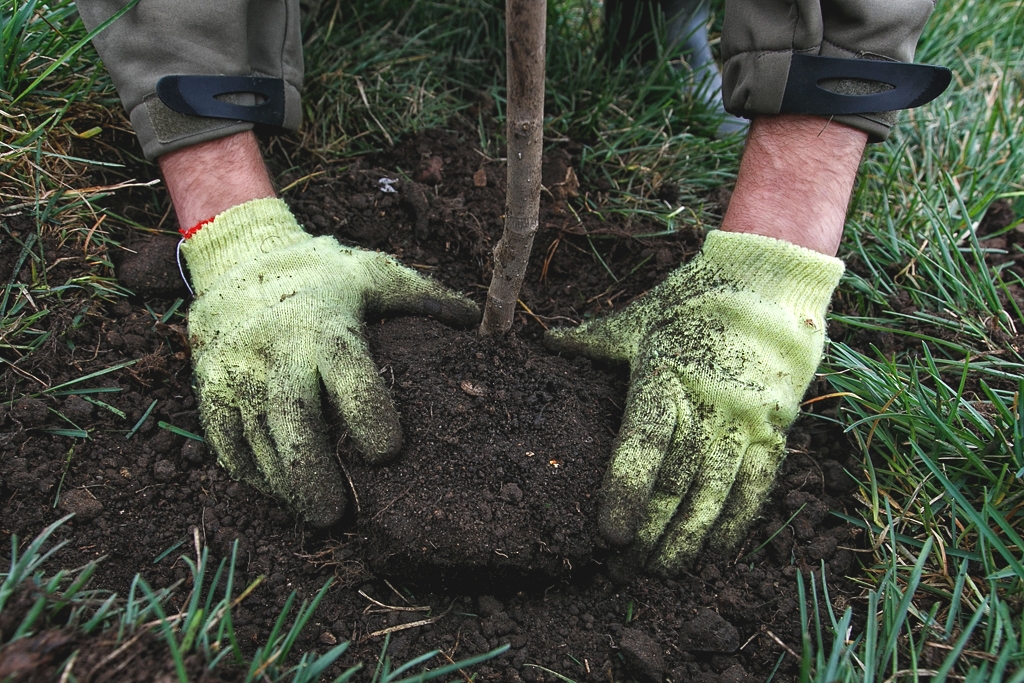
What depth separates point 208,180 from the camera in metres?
1.76

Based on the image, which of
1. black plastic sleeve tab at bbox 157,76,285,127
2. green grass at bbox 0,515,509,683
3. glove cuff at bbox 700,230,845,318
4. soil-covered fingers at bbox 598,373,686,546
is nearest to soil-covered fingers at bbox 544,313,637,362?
soil-covered fingers at bbox 598,373,686,546

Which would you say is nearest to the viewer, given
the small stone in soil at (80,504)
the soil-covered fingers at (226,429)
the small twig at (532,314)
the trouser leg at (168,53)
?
the small stone in soil at (80,504)

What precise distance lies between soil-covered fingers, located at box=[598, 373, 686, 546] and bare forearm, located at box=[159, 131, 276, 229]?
1123mm

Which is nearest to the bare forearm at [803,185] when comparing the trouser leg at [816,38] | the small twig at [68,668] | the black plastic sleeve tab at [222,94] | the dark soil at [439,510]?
the trouser leg at [816,38]

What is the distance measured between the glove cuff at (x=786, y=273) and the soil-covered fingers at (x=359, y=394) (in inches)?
34.1

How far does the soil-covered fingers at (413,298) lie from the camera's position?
5.54 feet

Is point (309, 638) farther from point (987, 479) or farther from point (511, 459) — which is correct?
point (987, 479)

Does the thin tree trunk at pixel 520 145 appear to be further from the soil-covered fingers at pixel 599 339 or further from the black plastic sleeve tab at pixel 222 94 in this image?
the black plastic sleeve tab at pixel 222 94

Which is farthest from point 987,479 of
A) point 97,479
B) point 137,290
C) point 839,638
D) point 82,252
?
point 82,252

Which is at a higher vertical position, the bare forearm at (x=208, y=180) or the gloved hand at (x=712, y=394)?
the bare forearm at (x=208, y=180)

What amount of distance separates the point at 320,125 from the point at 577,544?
1.50 metres

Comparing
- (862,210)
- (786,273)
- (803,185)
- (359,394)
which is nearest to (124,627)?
(359,394)

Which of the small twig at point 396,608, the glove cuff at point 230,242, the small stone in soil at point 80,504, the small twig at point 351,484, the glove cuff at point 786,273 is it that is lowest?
the small twig at point 396,608

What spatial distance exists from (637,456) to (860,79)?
106 centimetres
